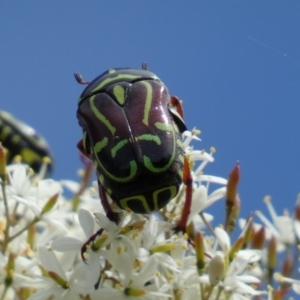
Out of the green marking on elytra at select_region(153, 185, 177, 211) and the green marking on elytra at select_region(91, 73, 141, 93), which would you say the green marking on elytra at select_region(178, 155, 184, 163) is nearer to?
the green marking on elytra at select_region(153, 185, 177, 211)

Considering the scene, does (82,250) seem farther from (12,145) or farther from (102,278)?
(12,145)

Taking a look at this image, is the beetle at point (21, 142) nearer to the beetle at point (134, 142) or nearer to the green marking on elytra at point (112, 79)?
the green marking on elytra at point (112, 79)

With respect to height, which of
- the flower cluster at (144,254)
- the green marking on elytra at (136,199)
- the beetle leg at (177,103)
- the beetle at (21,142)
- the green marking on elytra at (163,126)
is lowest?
the beetle at (21,142)

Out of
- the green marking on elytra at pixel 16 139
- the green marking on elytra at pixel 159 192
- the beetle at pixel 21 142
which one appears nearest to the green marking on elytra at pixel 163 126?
the green marking on elytra at pixel 159 192

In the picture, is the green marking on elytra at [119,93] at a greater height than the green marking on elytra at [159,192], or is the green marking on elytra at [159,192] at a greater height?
the green marking on elytra at [119,93]

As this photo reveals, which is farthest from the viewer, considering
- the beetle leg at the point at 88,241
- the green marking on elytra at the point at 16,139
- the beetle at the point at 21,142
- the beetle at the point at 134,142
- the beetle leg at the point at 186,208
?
the green marking on elytra at the point at 16,139

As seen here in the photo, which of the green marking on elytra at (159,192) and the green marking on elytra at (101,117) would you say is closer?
the green marking on elytra at (159,192)
